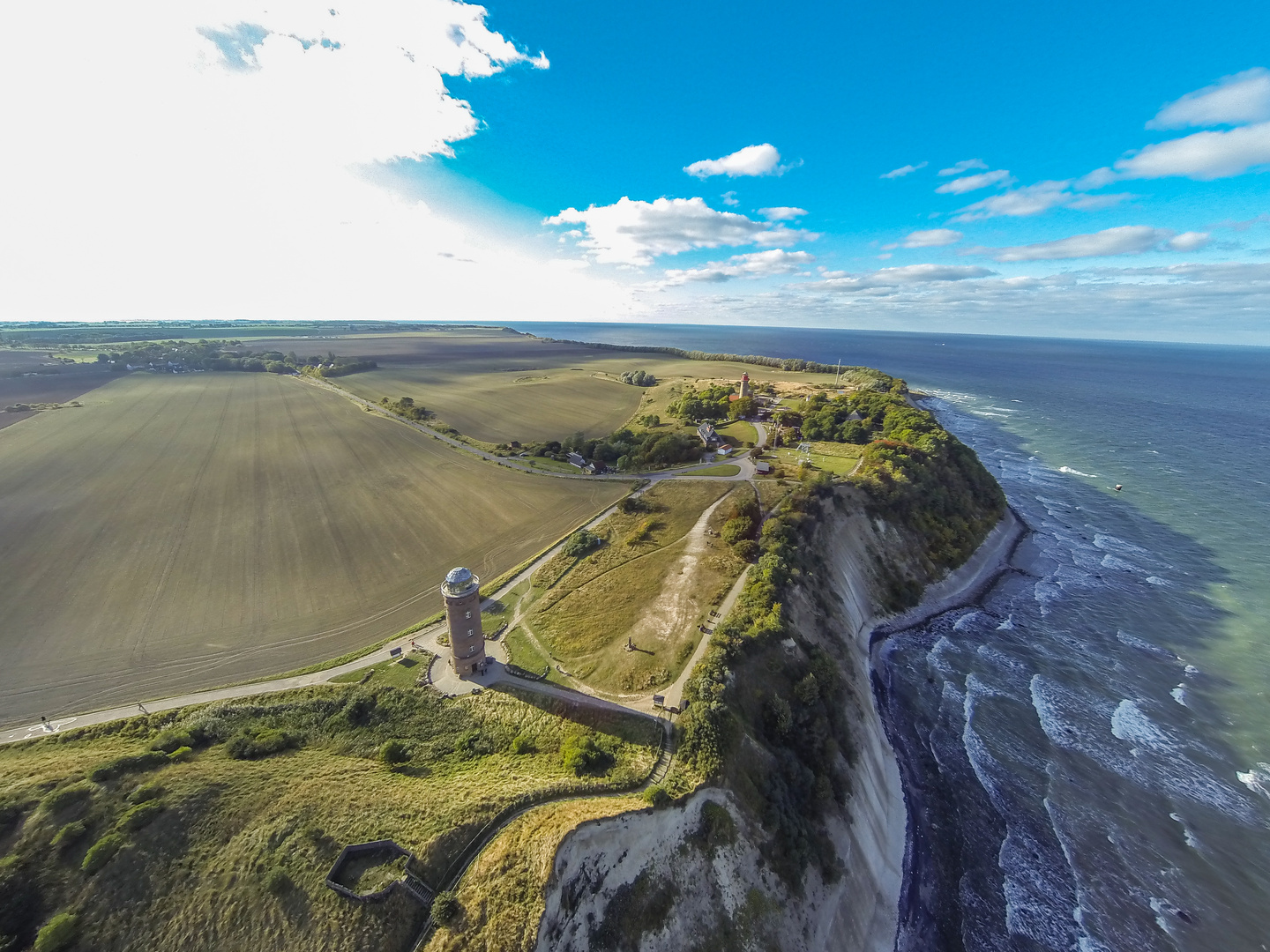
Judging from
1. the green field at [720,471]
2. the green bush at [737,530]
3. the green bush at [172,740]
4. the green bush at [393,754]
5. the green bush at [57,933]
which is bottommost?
the green bush at [393,754]

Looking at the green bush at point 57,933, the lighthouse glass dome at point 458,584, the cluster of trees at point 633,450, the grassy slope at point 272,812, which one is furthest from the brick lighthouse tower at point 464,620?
Result: the cluster of trees at point 633,450

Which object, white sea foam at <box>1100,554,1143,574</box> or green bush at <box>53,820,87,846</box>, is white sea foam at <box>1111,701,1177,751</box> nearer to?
white sea foam at <box>1100,554,1143,574</box>

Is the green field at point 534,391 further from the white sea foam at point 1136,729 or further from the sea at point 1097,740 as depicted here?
the white sea foam at point 1136,729

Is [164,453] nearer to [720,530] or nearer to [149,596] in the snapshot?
[149,596]

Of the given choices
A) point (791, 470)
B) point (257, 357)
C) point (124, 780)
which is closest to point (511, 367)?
point (257, 357)

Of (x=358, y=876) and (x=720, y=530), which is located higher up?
(x=720, y=530)
